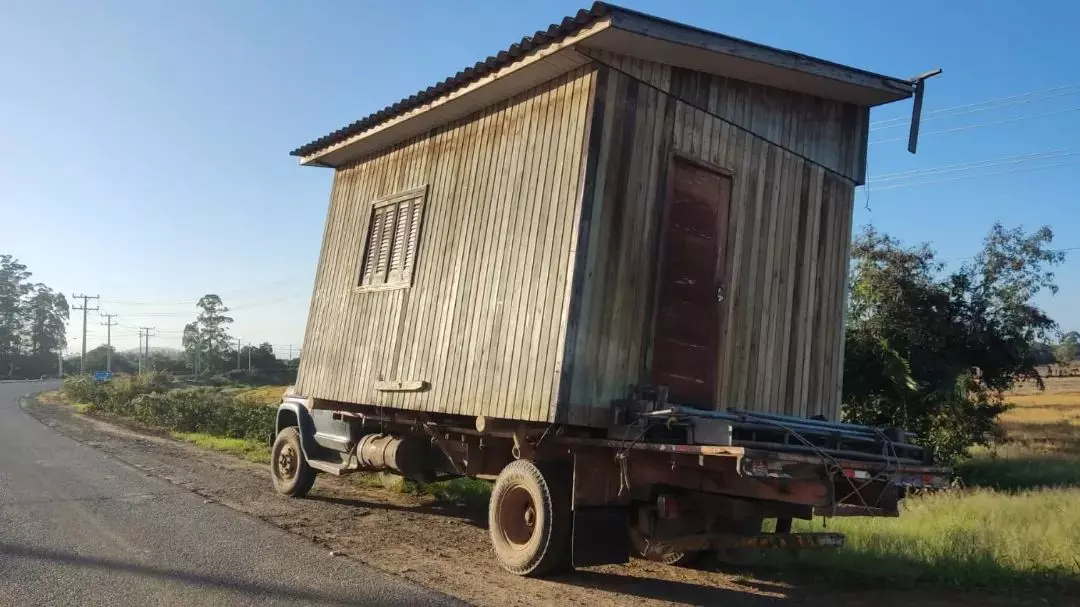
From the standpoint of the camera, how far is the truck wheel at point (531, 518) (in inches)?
255

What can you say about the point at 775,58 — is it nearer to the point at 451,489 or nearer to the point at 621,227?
the point at 621,227

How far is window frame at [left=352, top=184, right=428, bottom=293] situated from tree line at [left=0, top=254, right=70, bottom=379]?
3731 inches

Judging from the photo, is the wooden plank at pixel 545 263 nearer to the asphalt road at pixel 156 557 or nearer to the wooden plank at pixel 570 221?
the wooden plank at pixel 570 221

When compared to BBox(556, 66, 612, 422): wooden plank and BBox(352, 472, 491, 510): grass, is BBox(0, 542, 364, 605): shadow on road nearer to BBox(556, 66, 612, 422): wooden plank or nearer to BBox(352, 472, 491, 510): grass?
BBox(556, 66, 612, 422): wooden plank

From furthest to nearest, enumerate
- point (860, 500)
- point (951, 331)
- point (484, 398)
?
point (951, 331), point (484, 398), point (860, 500)

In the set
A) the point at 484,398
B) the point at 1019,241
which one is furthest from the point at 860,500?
the point at 1019,241

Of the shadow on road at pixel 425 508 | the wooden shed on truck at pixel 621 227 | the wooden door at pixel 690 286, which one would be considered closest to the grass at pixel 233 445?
the shadow on road at pixel 425 508

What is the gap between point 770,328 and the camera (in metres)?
8.11

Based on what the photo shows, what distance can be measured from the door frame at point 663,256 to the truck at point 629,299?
2 centimetres

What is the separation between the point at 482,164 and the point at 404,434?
3.31 meters

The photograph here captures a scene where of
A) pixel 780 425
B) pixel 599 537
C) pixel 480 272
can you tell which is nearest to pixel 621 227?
pixel 480 272

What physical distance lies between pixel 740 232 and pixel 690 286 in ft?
2.82

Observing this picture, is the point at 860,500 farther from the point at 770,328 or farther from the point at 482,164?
the point at 482,164

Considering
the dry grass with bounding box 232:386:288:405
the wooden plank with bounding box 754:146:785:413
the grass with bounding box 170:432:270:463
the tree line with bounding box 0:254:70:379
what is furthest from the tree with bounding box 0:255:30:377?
the wooden plank with bounding box 754:146:785:413
